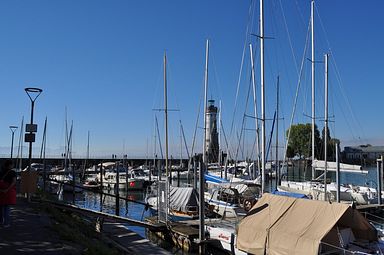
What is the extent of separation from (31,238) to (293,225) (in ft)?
28.7

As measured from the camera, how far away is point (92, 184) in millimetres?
61781

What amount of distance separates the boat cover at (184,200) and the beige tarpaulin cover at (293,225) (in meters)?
9.58

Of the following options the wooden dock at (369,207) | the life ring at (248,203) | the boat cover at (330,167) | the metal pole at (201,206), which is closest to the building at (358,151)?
the boat cover at (330,167)

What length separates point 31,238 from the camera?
37.7 feet

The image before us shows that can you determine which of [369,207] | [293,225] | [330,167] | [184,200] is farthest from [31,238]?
[330,167]

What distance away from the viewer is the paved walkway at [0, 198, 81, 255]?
10231mm

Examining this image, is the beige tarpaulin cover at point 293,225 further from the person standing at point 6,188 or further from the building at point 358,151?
the building at point 358,151

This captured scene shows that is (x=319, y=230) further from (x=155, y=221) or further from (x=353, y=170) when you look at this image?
(x=353, y=170)

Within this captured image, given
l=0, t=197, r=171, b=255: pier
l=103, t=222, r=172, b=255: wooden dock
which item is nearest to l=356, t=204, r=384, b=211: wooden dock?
l=0, t=197, r=171, b=255: pier

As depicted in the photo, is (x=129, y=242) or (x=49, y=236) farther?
(x=129, y=242)

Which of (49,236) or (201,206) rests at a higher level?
(201,206)

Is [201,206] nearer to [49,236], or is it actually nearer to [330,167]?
[49,236]

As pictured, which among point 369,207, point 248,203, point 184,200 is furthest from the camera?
point 369,207

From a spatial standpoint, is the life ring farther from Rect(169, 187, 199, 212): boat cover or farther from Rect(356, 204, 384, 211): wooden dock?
Rect(356, 204, 384, 211): wooden dock
